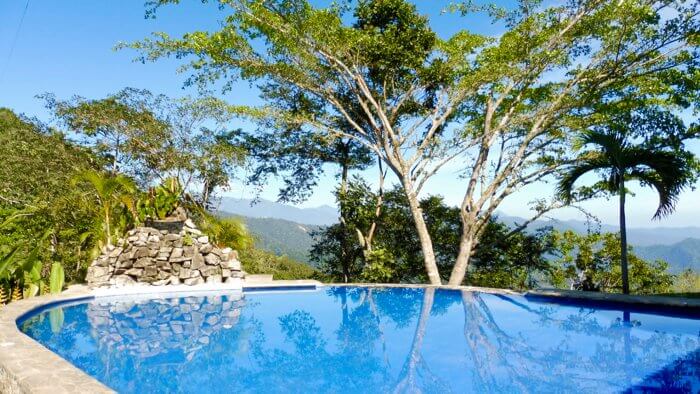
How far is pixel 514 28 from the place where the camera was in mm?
12977

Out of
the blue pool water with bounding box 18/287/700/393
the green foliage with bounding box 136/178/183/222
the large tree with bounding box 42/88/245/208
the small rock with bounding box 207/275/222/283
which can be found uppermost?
the large tree with bounding box 42/88/245/208

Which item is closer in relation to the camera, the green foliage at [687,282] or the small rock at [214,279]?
the small rock at [214,279]

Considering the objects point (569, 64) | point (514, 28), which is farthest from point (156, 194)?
point (569, 64)

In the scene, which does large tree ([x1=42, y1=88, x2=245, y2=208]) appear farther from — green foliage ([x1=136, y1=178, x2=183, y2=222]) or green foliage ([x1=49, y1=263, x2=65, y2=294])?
green foliage ([x1=49, y1=263, x2=65, y2=294])

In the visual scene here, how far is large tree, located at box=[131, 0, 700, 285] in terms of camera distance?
12.0 metres

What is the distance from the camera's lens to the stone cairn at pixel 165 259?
10977mm

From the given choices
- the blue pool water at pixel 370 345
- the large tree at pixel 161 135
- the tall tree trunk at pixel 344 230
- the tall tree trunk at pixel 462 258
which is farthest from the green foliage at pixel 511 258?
the large tree at pixel 161 135

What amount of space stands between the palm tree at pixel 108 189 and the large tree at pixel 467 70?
12.8 ft

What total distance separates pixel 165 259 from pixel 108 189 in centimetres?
221

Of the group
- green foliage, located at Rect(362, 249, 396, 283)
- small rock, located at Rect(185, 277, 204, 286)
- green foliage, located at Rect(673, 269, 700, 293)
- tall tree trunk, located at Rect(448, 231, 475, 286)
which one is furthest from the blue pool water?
green foliage, located at Rect(673, 269, 700, 293)

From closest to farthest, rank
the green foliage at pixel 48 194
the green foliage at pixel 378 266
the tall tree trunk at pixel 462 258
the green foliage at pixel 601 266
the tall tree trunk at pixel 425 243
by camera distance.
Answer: the green foliage at pixel 48 194 < the tall tree trunk at pixel 425 243 < the tall tree trunk at pixel 462 258 < the green foliage at pixel 378 266 < the green foliage at pixel 601 266

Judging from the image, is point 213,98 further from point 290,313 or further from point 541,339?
point 541,339

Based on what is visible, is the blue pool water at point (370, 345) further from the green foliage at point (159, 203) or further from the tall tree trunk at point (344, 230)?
the tall tree trunk at point (344, 230)

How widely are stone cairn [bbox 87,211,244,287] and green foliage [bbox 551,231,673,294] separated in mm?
10351
